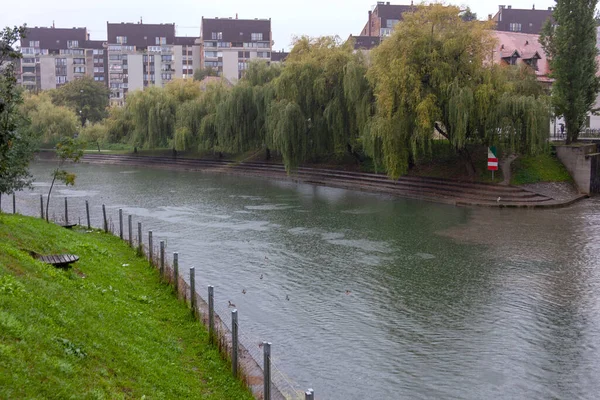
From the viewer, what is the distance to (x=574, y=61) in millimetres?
39750

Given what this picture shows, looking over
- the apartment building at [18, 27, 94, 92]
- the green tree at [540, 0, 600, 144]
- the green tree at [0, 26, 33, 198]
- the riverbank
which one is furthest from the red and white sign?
the apartment building at [18, 27, 94, 92]

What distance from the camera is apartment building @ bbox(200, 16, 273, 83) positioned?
131250mm

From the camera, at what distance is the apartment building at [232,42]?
131250 mm

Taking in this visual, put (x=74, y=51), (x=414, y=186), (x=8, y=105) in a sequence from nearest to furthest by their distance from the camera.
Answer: (x=8, y=105), (x=414, y=186), (x=74, y=51)

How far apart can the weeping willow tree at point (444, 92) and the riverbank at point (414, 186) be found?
8.57 ft

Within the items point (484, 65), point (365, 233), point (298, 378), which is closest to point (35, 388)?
point (298, 378)

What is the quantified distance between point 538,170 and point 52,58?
5363 inches

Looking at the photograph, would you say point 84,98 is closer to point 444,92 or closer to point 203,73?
point 203,73

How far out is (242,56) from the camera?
13325 cm

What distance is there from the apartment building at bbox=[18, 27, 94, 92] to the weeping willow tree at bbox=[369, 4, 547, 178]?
128 m

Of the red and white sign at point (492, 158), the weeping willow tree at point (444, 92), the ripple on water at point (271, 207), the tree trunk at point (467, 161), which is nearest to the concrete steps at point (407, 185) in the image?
the tree trunk at point (467, 161)

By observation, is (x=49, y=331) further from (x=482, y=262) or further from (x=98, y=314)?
(x=482, y=262)

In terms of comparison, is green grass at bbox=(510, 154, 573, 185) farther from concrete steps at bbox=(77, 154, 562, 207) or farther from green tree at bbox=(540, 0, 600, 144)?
green tree at bbox=(540, 0, 600, 144)

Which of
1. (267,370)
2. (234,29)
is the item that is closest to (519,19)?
(234,29)
